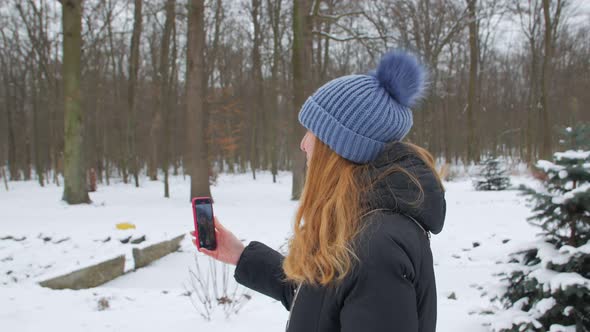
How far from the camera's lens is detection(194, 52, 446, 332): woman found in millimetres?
1107

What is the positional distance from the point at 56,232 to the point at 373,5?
10.6 meters

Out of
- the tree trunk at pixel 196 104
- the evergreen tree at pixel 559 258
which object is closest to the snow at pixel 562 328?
the evergreen tree at pixel 559 258

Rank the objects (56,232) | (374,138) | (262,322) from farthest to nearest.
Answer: (56,232) < (262,322) < (374,138)

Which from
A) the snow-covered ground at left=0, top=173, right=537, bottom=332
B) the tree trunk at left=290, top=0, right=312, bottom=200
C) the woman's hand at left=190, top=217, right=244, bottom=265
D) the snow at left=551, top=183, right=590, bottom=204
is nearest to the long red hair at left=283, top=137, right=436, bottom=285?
the woman's hand at left=190, top=217, right=244, bottom=265

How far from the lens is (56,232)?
904 centimetres

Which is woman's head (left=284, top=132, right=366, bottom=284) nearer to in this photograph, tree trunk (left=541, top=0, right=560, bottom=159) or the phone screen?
the phone screen

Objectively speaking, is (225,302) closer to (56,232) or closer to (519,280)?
(519,280)

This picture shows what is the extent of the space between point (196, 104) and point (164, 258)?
6163 mm

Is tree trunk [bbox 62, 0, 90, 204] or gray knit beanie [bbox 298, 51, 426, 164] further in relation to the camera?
tree trunk [bbox 62, 0, 90, 204]

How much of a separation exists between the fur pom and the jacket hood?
0.19 meters

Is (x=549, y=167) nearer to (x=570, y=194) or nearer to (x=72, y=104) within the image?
(x=570, y=194)

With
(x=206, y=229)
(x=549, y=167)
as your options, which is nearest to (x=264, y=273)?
(x=206, y=229)

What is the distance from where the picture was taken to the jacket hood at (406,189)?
4.10ft

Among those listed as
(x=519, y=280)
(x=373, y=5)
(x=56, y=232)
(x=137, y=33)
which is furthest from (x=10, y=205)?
(x=519, y=280)
